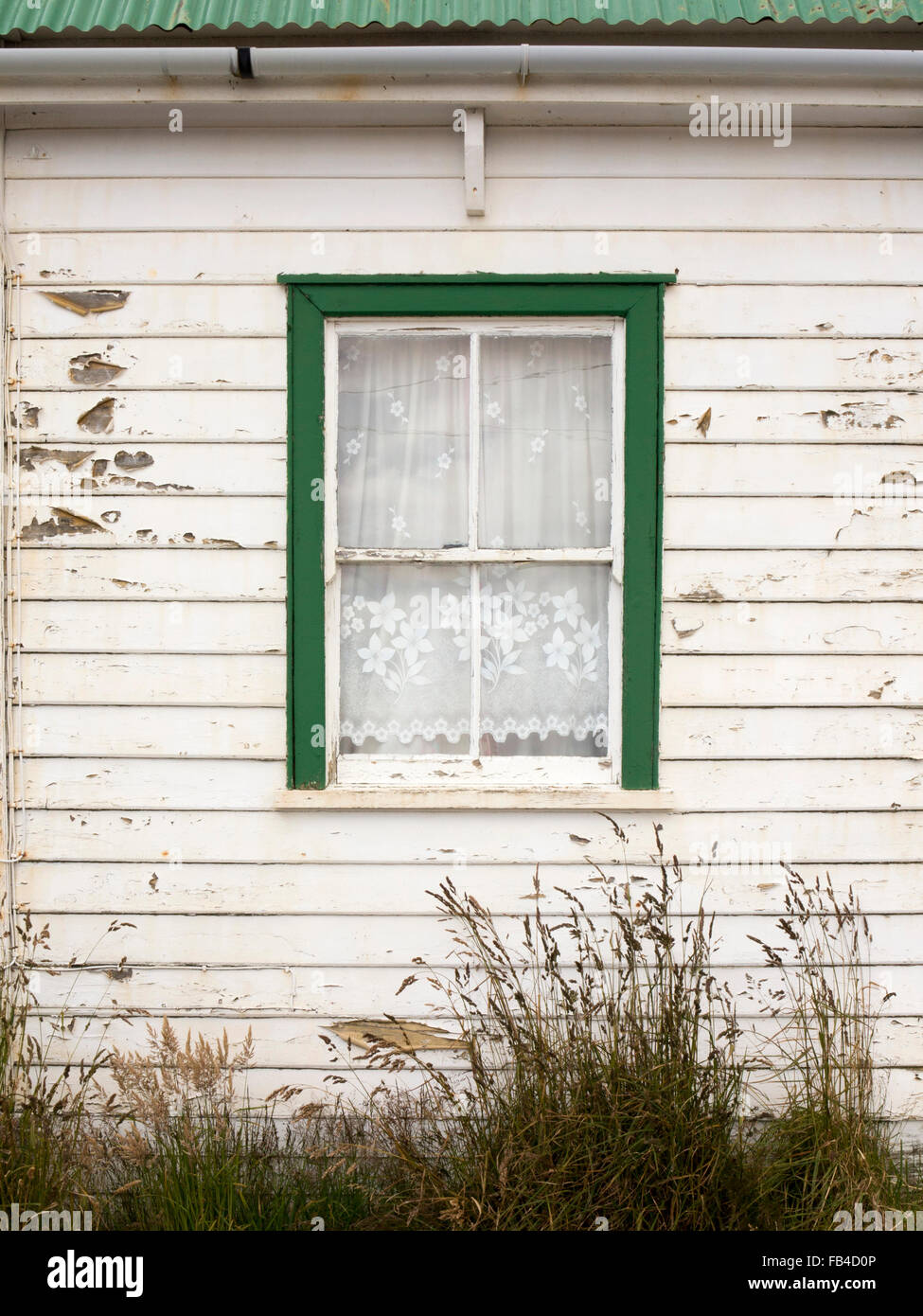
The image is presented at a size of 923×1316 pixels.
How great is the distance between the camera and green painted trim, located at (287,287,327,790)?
3.42 m

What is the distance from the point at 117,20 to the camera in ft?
10.4

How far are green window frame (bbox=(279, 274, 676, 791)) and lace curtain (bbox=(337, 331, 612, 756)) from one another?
109 millimetres

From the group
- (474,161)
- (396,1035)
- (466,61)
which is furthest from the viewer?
(396,1035)

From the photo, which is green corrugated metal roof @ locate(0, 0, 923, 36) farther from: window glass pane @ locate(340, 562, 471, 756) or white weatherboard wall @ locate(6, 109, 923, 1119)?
window glass pane @ locate(340, 562, 471, 756)

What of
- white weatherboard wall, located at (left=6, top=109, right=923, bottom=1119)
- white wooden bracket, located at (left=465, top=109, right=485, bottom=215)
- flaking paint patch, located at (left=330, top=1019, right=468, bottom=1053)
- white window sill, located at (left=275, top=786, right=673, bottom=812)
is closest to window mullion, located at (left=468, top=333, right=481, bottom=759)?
white window sill, located at (left=275, top=786, right=673, bottom=812)

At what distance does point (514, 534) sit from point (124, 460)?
141cm

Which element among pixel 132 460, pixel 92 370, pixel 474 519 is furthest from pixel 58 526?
pixel 474 519

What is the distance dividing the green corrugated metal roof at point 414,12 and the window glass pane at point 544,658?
71.1 inches

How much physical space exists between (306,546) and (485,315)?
3.38ft

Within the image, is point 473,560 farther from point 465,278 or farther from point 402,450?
point 465,278

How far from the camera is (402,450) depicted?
3.51 metres

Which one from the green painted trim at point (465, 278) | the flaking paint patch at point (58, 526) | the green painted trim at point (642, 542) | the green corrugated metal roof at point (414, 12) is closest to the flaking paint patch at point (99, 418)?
the flaking paint patch at point (58, 526)

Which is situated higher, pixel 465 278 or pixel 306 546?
pixel 465 278

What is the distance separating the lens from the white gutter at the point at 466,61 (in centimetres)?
313
